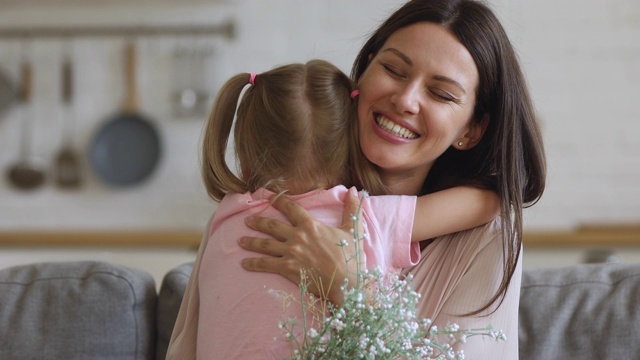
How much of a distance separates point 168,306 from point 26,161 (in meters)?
2.66

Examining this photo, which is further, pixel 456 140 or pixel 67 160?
pixel 67 160

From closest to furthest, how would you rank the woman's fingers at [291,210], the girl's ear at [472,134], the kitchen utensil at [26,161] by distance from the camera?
the woman's fingers at [291,210] < the girl's ear at [472,134] < the kitchen utensil at [26,161]

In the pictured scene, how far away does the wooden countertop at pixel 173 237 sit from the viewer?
4.05m

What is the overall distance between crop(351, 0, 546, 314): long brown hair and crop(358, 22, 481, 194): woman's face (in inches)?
1.2

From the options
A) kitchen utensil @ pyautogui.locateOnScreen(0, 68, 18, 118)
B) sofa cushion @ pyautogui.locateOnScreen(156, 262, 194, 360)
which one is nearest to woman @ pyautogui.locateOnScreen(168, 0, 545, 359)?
sofa cushion @ pyautogui.locateOnScreen(156, 262, 194, 360)

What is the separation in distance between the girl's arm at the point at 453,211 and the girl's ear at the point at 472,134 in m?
0.12

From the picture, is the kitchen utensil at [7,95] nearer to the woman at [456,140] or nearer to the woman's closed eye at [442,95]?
the woman at [456,140]

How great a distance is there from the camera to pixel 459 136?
1.97 metres

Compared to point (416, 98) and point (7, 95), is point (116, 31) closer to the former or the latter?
point (7, 95)

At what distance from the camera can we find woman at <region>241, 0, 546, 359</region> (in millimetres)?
1804

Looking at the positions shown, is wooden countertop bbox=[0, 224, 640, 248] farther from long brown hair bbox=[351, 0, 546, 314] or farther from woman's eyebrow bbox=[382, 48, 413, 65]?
woman's eyebrow bbox=[382, 48, 413, 65]

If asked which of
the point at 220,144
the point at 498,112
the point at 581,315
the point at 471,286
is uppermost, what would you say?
the point at 498,112

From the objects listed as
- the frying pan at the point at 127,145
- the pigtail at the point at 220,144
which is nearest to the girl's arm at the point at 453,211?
the pigtail at the point at 220,144

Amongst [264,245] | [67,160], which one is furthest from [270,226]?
[67,160]
